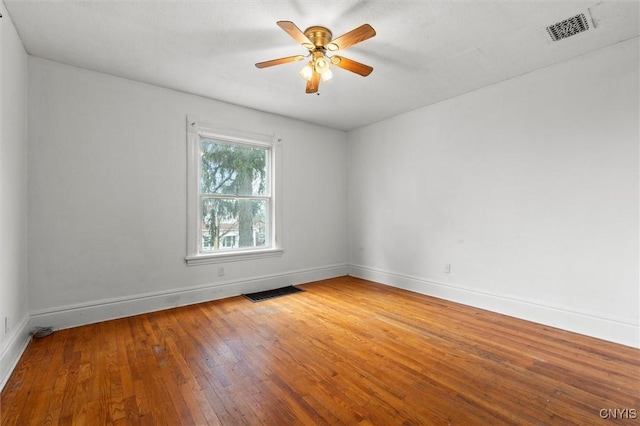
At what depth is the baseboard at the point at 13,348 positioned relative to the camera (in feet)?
6.55

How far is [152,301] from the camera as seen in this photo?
337 centimetres

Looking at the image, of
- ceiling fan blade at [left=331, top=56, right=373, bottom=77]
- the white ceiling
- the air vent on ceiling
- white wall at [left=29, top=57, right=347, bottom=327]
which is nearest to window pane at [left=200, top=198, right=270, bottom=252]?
white wall at [left=29, top=57, right=347, bottom=327]

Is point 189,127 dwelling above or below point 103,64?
below

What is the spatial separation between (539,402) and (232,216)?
12.0ft

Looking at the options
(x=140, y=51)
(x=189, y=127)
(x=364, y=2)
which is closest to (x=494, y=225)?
(x=364, y=2)

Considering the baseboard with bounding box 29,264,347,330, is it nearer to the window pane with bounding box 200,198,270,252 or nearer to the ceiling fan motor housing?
the window pane with bounding box 200,198,270,252

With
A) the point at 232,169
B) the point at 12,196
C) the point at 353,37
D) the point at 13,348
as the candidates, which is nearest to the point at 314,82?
the point at 353,37

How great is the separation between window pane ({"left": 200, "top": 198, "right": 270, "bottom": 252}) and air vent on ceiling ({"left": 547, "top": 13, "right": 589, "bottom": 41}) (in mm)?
3674

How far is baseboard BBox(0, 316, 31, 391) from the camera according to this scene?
1997mm

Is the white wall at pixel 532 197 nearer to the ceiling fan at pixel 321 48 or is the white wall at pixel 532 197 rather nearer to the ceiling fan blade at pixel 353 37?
the ceiling fan at pixel 321 48

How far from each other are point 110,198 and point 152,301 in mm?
1240

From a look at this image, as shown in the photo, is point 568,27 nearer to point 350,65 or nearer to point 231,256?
point 350,65

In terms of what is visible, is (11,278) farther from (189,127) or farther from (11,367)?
(189,127)

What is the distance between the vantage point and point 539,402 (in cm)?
179
